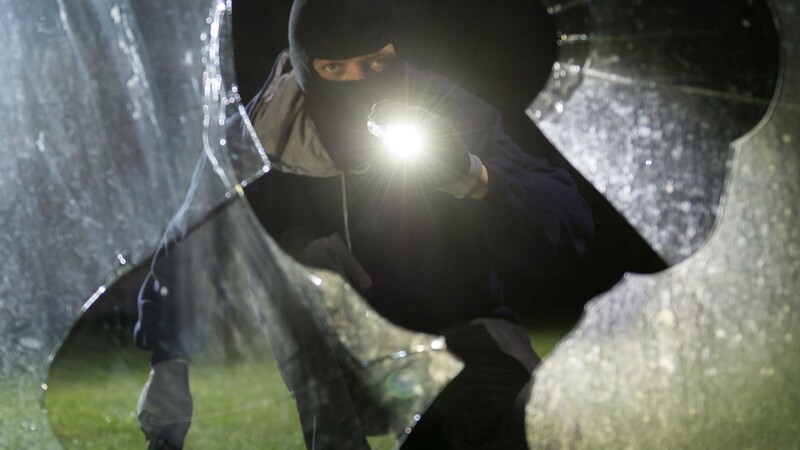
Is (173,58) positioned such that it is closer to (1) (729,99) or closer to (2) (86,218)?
(2) (86,218)

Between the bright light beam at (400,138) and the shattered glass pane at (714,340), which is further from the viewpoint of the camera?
the shattered glass pane at (714,340)

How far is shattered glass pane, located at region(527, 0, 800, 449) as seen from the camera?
71.8 inches

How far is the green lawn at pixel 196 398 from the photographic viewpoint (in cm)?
189

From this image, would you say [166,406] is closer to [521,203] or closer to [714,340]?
[521,203]

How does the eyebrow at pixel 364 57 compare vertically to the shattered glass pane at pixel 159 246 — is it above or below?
above

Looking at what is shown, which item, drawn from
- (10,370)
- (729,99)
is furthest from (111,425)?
(729,99)

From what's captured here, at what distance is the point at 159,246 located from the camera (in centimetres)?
189

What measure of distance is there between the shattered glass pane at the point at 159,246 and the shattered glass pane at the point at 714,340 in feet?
0.90

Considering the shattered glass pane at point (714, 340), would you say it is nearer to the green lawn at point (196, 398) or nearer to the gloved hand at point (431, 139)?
the green lawn at point (196, 398)

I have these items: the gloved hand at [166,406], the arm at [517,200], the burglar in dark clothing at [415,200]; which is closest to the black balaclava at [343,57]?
the burglar in dark clothing at [415,200]

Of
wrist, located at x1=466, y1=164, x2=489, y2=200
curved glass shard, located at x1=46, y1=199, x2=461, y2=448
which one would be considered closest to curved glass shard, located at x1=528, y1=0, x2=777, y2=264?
wrist, located at x1=466, y1=164, x2=489, y2=200

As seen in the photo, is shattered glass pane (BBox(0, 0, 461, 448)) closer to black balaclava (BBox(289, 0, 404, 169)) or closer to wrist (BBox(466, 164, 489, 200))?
black balaclava (BBox(289, 0, 404, 169))

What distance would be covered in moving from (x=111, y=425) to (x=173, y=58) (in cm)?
76

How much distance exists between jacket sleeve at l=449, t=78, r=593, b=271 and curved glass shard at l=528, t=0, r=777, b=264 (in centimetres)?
7
